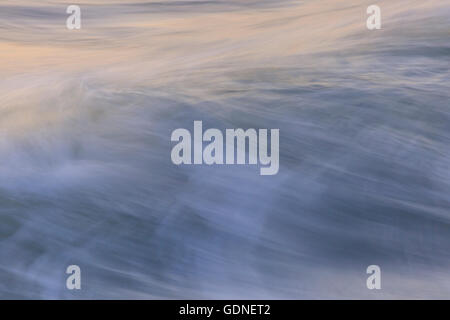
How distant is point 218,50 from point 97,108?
0.89 meters

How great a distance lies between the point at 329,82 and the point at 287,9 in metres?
1.01

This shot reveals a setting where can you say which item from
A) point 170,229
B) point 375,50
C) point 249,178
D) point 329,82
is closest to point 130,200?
point 170,229

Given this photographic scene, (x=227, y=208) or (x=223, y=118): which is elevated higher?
(x=223, y=118)

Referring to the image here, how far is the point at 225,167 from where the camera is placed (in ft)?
10.8

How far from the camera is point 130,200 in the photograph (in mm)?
3152

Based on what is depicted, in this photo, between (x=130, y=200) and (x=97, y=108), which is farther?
(x=97, y=108)

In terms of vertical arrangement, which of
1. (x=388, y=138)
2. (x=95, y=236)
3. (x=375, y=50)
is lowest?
(x=95, y=236)

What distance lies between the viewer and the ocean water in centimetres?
282

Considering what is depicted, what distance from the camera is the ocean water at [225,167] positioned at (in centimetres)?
282

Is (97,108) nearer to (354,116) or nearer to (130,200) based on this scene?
(130,200)

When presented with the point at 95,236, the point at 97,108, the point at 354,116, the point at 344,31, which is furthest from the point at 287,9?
the point at 95,236

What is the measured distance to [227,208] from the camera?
10.3 feet
